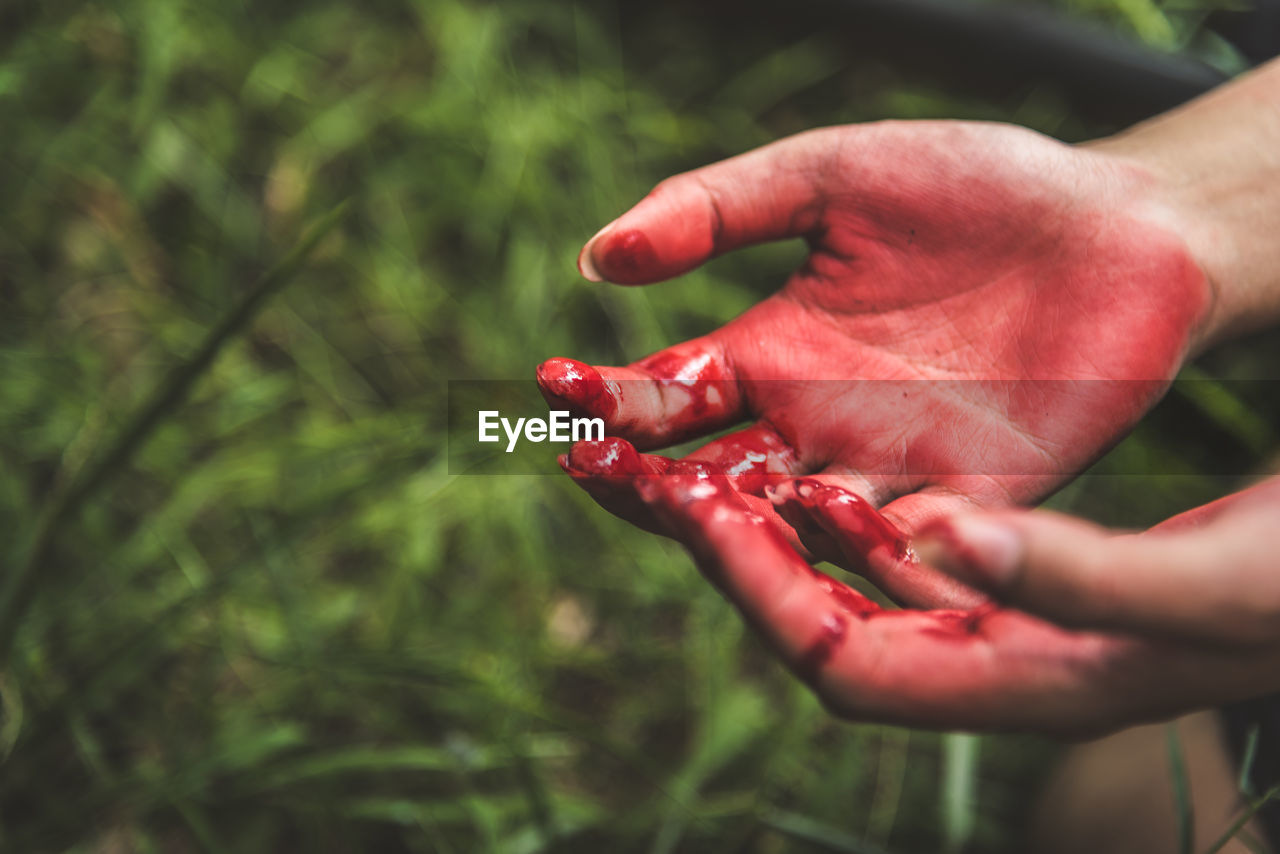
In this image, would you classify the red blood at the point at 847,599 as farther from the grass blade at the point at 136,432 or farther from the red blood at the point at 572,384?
the grass blade at the point at 136,432

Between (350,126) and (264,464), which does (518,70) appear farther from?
(264,464)

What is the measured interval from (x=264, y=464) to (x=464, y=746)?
1.79 feet

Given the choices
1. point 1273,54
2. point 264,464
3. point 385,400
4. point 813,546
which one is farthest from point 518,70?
point 1273,54

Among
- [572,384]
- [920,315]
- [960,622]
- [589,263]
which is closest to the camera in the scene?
[960,622]

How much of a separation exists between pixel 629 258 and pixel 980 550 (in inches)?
18.6

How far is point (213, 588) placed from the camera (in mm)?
904

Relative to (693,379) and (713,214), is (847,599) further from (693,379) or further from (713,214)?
(713,214)

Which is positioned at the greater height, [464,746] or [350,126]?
[350,126]

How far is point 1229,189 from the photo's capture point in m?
1.01

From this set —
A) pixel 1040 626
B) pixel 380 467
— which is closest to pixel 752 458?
pixel 1040 626

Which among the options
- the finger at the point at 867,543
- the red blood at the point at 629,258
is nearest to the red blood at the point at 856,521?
the finger at the point at 867,543

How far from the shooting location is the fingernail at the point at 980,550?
1.67ft

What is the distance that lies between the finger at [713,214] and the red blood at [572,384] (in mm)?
145

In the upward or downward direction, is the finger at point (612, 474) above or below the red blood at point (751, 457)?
above
